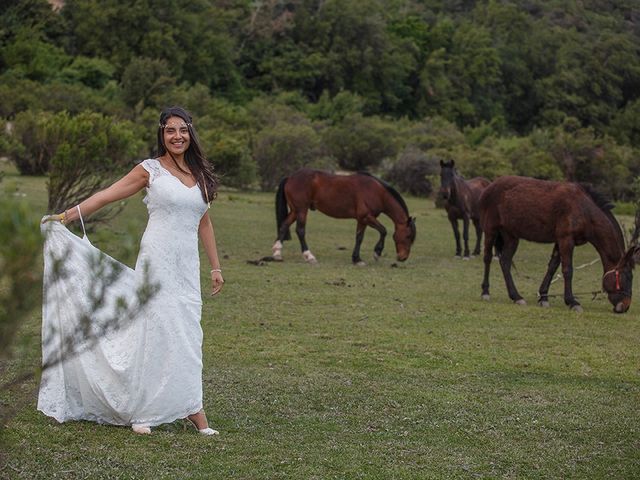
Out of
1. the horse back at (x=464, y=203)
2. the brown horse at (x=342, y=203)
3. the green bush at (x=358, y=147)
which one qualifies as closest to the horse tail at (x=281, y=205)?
the brown horse at (x=342, y=203)

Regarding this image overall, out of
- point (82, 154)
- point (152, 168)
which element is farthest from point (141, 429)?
point (82, 154)

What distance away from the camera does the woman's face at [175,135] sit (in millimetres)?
6527

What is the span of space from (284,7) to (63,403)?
68732 millimetres

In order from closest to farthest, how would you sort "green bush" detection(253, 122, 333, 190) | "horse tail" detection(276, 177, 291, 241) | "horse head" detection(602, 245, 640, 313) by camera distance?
"horse head" detection(602, 245, 640, 313) → "horse tail" detection(276, 177, 291, 241) → "green bush" detection(253, 122, 333, 190)

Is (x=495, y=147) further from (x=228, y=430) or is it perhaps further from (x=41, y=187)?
(x=228, y=430)

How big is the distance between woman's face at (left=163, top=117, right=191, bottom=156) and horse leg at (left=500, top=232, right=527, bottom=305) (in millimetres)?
7833

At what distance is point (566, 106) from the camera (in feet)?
220

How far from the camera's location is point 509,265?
1380cm

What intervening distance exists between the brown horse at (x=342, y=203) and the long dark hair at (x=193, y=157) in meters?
10.8

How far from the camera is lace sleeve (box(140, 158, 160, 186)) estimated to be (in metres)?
6.48

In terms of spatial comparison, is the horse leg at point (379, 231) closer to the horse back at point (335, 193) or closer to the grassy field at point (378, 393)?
the horse back at point (335, 193)

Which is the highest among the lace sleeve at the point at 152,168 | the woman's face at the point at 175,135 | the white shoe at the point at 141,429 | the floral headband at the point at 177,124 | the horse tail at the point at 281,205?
the floral headband at the point at 177,124

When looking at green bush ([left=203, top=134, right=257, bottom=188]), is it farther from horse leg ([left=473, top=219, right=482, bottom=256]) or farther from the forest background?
horse leg ([left=473, top=219, right=482, bottom=256])

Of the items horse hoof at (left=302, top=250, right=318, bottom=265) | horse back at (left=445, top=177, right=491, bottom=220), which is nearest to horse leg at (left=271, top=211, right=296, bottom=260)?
horse hoof at (left=302, top=250, right=318, bottom=265)
